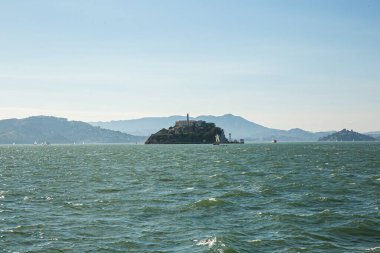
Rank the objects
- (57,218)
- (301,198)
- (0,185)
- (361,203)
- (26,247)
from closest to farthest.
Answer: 1. (26,247)
2. (57,218)
3. (361,203)
4. (301,198)
5. (0,185)

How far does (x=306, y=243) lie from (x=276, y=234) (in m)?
2.40

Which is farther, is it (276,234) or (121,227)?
(121,227)

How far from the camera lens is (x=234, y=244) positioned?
2312cm

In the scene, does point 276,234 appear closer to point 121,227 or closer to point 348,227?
point 348,227

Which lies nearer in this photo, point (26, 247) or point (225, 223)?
point (26, 247)

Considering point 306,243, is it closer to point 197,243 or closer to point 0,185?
point 197,243

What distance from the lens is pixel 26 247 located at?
75.0ft

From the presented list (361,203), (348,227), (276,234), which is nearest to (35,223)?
(276,234)

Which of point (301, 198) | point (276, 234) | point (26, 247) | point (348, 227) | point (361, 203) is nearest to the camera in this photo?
point (26, 247)

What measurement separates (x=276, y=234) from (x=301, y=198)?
14089mm

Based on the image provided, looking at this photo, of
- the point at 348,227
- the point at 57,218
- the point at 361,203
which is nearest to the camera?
the point at 348,227

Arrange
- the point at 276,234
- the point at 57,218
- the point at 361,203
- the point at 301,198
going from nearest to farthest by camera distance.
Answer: the point at 276,234, the point at 57,218, the point at 361,203, the point at 301,198

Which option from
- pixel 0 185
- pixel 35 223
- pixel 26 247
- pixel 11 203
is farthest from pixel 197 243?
pixel 0 185

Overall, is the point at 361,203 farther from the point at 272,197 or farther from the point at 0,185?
the point at 0,185
